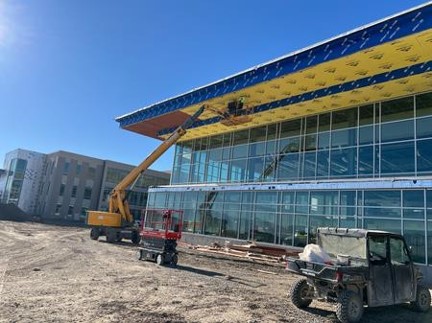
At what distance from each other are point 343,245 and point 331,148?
16011mm

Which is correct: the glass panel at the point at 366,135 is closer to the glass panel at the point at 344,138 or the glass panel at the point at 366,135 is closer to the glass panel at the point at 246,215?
the glass panel at the point at 344,138

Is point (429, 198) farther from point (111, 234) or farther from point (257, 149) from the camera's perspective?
point (111, 234)

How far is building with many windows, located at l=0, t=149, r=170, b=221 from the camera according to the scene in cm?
6316

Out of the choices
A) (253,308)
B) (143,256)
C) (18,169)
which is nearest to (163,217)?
(143,256)

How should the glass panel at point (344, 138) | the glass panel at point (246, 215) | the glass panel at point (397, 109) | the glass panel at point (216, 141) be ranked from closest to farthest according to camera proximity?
1. the glass panel at point (397, 109)
2. the glass panel at point (344, 138)
3. the glass panel at point (246, 215)
4. the glass panel at point (216, 141)

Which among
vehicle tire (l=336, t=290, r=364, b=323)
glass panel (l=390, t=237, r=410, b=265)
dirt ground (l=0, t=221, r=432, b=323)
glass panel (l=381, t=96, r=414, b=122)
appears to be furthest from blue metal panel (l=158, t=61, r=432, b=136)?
vehicle tire (l=336, t=290, r=364, b=323)

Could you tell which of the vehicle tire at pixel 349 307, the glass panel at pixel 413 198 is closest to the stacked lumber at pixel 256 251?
the glass panel at pixel 413 198

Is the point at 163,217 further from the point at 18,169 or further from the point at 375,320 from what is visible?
the point at 18,169

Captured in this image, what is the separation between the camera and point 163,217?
19.1 metres

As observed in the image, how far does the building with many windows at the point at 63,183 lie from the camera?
63156 mm

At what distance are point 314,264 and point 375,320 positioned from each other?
2.05 metres

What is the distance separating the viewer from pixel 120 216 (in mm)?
28859

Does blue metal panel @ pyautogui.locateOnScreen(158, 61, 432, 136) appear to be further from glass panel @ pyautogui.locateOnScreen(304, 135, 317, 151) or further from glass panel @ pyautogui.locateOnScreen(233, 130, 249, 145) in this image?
glass panel @ pyautogui.locateOnScreen(233, 130, 249, 145)

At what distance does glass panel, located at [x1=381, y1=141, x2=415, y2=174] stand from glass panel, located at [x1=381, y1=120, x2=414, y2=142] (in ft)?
1.33
